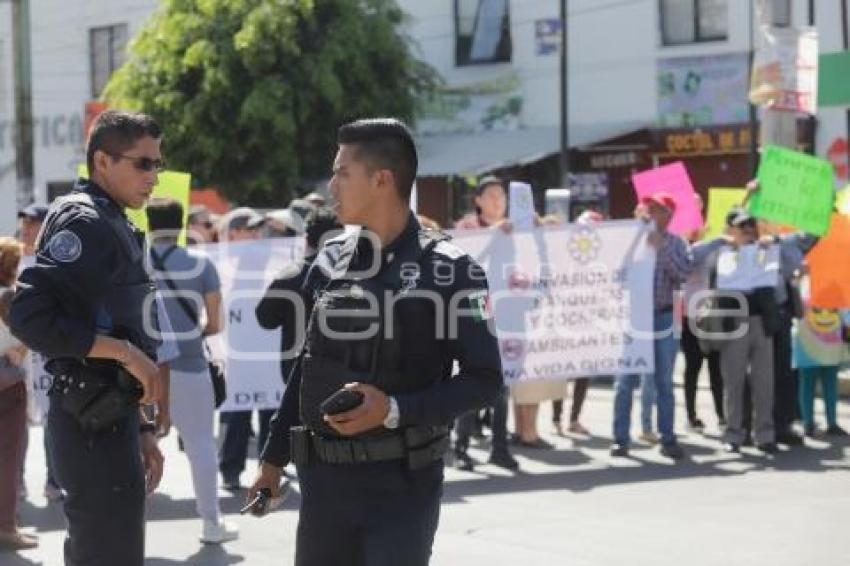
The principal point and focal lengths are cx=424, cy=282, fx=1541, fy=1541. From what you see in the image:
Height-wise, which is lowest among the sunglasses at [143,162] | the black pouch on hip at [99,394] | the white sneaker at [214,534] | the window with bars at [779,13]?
the white sneaker at [214,534]

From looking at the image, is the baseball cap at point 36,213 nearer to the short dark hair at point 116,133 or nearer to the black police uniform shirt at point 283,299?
the black police uniform shirt at point 283,299

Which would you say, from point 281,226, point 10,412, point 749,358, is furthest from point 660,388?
point 10,412

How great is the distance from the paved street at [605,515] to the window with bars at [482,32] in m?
18.0

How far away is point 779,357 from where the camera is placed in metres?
11.8

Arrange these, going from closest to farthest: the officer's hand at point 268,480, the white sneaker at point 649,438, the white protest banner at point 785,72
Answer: the officer's hand at point 268,480
the white sneaker at point 649,438
the white protest banner at point 785,72

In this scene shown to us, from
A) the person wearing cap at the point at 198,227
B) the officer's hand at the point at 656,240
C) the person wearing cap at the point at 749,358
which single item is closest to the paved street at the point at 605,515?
the person wearing cap at the point at 749,358

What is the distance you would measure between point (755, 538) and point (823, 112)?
1745cm

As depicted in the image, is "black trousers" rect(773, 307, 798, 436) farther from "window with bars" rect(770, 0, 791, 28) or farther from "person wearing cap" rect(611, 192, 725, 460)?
"window with bars" rect(770, 0, 791, 28)

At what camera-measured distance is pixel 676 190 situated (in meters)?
12.1

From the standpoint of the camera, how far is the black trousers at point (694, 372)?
12.5 m

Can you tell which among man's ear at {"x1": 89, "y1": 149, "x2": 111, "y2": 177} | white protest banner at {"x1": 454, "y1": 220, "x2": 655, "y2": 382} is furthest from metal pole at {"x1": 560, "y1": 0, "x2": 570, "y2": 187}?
man's ear at {"x1": 89, "y1": 149, "x2": 111, "y2": 177}

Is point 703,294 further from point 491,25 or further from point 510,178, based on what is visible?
point 491,25

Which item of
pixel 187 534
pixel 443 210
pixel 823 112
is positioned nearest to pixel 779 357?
pixel 187 534

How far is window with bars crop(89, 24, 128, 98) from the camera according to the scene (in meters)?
34.2
